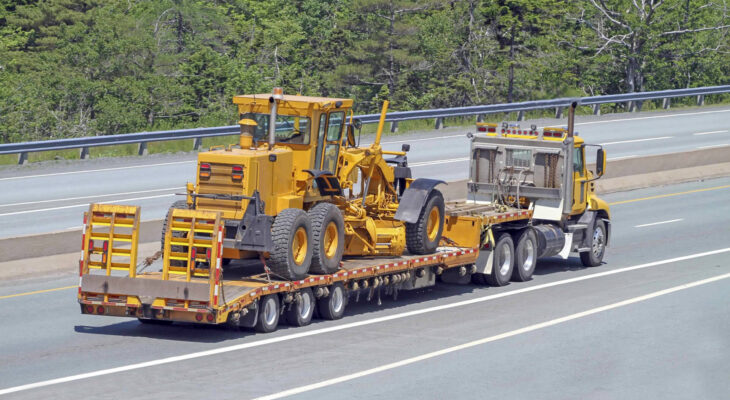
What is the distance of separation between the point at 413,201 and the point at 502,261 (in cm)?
287

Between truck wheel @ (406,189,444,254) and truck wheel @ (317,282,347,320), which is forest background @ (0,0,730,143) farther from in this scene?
truck wheel @ (317,282,347,320)

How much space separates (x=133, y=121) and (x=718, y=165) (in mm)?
31572

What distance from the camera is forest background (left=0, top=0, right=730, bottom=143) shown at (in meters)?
55.1

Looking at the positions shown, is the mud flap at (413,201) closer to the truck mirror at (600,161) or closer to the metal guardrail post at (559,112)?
the truck mirror at (600,161)

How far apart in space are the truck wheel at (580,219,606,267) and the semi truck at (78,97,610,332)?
24.8 inches

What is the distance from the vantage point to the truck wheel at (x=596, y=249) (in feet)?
70.7

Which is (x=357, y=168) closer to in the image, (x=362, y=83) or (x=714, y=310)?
(x=714, y=310)

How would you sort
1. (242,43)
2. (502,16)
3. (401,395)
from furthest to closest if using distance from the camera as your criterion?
(242,43), (502,16), (401,395)

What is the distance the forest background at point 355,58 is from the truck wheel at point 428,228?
34.4 metres

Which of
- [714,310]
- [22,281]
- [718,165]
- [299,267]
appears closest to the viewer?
[299,267]

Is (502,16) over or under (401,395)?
over

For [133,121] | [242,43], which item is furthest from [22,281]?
[242,43]

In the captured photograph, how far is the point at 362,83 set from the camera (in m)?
62.8

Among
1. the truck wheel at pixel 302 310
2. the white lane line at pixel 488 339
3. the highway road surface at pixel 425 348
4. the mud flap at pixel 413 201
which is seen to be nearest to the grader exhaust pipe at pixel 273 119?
the truck wheel at pixel 302 310
